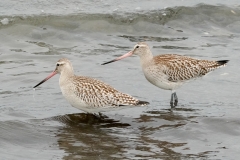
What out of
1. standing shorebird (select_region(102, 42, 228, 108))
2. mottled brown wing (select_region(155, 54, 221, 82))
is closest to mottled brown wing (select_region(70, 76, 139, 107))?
standing shorebird (select_region(102, 42, 228, 108))

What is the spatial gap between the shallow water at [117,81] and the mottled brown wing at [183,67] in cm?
40

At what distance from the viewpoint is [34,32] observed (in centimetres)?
1493

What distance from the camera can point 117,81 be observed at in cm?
1191

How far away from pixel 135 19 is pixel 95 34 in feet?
4.93

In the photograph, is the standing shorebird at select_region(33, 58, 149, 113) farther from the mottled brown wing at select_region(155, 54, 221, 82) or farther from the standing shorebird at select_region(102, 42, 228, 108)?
the mottled brown wing at select_region(155, 54, 221, 82)

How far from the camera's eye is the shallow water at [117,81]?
→ 8.87 meters

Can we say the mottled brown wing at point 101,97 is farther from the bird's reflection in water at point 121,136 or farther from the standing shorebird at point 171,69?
the standing shorebird at point 171,69

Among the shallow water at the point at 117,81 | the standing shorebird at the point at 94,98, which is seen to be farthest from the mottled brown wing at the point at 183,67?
the standing shorebird at the point at 94,98

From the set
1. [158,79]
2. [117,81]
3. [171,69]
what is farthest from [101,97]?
[117,81]

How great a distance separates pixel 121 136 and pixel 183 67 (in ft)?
8.37

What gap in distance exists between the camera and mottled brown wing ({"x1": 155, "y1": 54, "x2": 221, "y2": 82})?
1116cm

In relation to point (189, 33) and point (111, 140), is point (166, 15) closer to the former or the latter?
point (189, 33)

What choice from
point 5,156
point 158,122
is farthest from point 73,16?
point 5,156

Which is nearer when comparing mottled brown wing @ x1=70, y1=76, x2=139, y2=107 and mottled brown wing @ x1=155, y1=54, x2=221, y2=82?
mottled brown wing @ x1=70, y1=76, x2=139, y2=107
